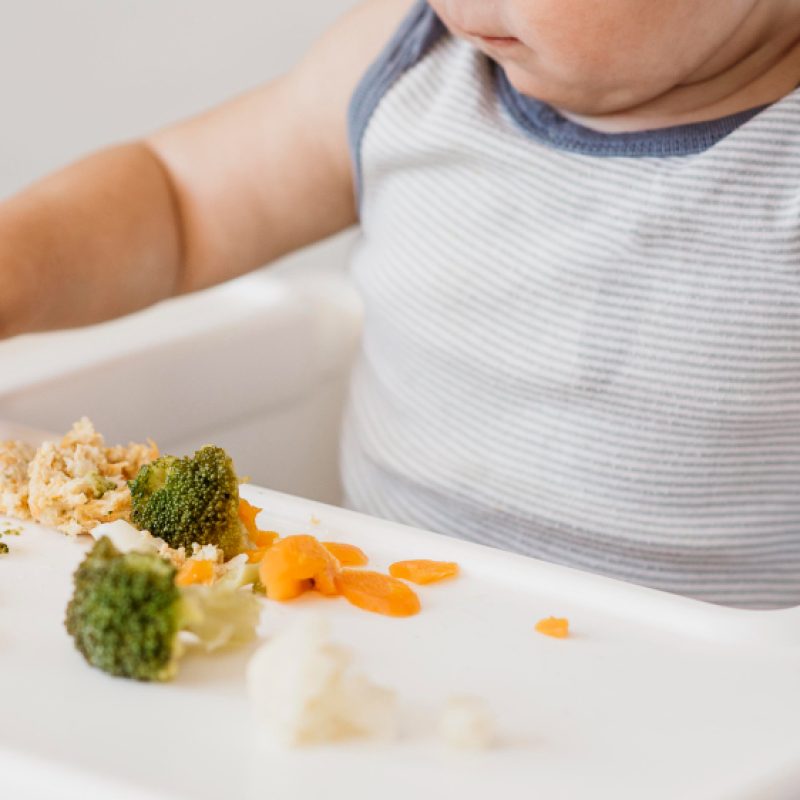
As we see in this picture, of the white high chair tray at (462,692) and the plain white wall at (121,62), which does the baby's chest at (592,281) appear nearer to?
the white high chair tray at (462,692)

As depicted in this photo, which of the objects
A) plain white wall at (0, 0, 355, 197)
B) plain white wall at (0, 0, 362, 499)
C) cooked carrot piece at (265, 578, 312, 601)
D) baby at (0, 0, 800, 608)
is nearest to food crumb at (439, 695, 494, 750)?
cooked carrot piece at (265, 578, 312, 601)

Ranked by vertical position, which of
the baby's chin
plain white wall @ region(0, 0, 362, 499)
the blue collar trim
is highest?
the baby's chin

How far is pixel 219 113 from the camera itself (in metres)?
1.04

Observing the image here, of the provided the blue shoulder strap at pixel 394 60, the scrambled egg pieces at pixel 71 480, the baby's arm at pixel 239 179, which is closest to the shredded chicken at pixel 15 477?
the scrambled egg pieces at pixel 71 480

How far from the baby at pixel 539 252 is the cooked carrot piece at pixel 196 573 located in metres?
0.33

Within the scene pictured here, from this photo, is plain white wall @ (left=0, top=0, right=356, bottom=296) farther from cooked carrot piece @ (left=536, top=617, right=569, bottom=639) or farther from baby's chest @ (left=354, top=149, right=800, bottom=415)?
cooked carrot piece @ (left=536, top=617, right=569, bottom=639)

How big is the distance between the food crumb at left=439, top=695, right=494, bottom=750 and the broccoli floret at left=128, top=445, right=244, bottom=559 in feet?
0.55

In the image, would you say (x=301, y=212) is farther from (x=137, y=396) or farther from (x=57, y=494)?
(x=57, y=494)

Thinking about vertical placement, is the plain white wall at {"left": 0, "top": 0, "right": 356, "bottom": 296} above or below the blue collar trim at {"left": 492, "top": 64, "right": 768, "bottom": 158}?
below

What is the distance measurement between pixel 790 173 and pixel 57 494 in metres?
0.50

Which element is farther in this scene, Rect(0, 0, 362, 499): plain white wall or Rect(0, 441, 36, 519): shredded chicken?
Rect(0, 0, 362, 499): plain white wall

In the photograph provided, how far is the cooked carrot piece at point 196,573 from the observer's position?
1.74 ft

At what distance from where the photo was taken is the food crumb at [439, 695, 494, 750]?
1.38 feet

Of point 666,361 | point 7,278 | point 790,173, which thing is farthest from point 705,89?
point 7,278
